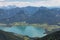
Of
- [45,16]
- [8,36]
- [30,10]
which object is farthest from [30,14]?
[8,36]

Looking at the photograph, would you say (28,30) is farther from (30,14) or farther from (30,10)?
(30,10)

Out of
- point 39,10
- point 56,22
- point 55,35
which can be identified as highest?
point 39,10

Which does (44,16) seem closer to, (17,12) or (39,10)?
(39,10)

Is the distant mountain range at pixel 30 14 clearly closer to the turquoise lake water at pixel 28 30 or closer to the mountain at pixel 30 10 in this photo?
the mountain at pixel 30 10

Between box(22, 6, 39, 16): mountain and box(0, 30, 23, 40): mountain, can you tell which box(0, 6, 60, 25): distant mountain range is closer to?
box(22, 6, 39, 16): mountain

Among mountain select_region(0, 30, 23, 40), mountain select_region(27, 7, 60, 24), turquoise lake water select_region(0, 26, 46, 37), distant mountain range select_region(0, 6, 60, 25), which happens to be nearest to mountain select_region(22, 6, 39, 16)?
distant mountain range select_region(0, 6, 60, 25)

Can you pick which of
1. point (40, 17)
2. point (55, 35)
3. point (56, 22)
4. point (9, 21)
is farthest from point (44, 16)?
point (9, 21)
